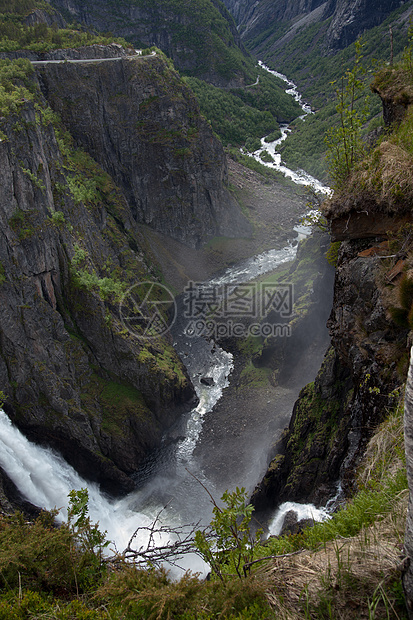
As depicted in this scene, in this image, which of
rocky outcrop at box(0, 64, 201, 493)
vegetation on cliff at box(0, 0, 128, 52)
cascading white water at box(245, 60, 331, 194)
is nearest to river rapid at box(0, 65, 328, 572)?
rocky outcrop at box(0, 64, 201, 493)

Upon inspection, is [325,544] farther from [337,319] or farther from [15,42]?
[15,42]

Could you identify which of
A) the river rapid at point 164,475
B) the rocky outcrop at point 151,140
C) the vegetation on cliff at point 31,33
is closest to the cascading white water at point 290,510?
the river rapid at point 164,475

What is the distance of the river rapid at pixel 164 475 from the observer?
16.5 m

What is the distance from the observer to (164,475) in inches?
843

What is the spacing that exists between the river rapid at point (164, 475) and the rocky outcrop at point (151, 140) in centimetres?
2014

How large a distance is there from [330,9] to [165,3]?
182 feet

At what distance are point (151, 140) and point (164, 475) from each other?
32601 mm

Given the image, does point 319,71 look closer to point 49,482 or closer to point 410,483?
point 49,482

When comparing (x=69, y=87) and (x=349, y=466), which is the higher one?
(x=69, y=87)

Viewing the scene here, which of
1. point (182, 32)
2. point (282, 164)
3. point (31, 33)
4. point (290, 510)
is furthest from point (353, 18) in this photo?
point (290, 510)

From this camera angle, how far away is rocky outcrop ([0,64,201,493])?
1838 centimetres

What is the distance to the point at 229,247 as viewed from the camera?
44.8 meters

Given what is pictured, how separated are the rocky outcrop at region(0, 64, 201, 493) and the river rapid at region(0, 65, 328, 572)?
87 centimetres

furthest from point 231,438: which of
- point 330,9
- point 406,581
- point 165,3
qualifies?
point 330,9
